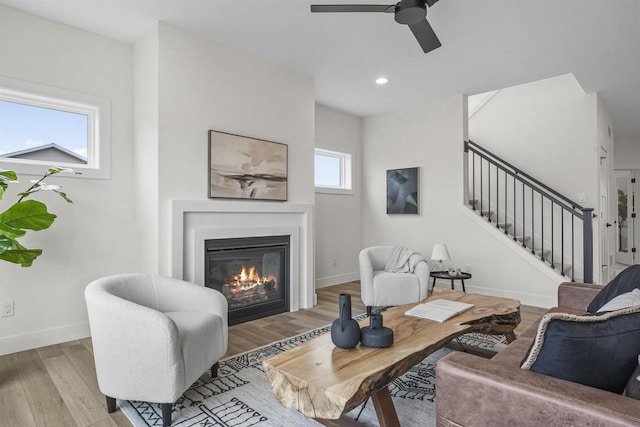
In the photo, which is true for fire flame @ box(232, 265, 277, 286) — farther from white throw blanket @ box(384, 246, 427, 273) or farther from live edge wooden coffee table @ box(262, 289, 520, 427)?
live edge wooden coffee table @ box(262, 289, 520, 427)

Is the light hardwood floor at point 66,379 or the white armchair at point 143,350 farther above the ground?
the white armchair at point 143,350

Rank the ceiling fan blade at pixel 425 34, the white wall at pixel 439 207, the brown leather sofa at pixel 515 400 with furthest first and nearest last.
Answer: the white wall at pixel 439 207
the ceiling fan blade at pixel 425 34
the brown leather sofa at pixel 515 400

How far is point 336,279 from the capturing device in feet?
18.6

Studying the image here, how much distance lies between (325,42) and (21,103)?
2.74 m

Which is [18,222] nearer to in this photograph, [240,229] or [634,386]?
[240,229]

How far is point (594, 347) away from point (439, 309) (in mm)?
1380

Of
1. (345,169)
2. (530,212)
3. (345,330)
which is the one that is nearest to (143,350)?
(345,330)

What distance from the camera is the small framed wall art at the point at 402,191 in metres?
5.54

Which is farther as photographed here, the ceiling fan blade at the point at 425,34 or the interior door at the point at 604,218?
the interior door at the point at 604,218

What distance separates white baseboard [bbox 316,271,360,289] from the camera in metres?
5.42

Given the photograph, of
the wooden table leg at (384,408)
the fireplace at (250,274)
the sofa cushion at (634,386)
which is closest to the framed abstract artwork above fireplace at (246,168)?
the fireplace at (250,274)

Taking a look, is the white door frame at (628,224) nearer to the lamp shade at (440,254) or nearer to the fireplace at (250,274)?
the lamp shade at (440,254)

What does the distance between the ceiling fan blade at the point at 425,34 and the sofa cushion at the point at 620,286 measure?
2.01 m

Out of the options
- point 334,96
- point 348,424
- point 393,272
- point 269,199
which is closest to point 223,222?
point 269,199
